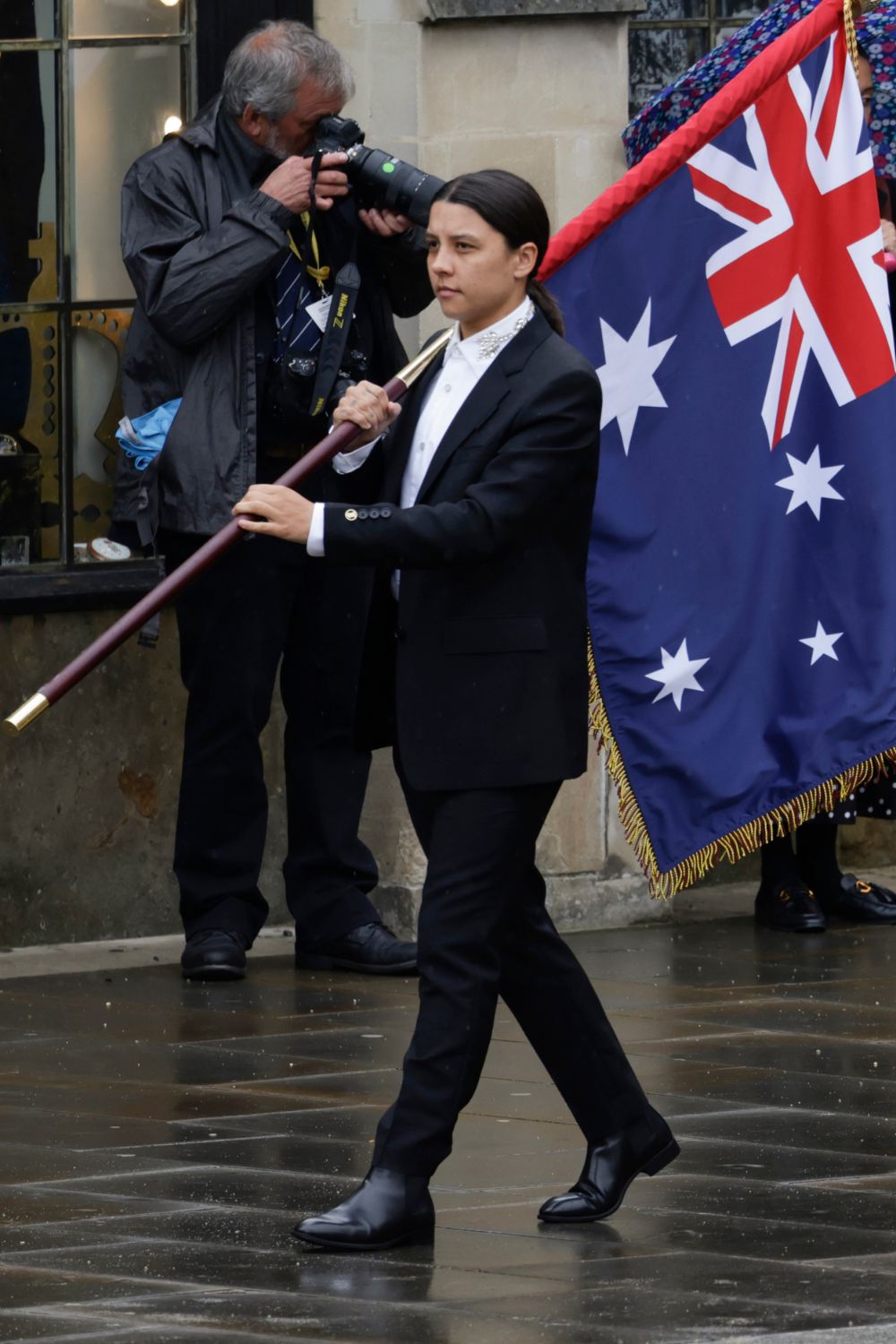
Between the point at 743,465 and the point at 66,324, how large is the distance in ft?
Answer: 6.35

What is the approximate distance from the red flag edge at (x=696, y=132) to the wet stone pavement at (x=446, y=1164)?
1.87 meters

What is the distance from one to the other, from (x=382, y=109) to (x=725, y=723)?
1969mm

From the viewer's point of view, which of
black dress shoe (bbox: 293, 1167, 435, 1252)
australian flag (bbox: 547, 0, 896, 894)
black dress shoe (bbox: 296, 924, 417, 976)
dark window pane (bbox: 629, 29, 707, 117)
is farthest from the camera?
dark window pane (bbox: 629, 29, 707, 117)

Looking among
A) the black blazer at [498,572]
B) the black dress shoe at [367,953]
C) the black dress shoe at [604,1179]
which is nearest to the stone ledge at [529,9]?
the black dress shoe at [367,953]

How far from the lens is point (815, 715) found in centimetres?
819

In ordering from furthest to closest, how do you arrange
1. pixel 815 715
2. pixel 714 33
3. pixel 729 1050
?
pixel 714 33 < pixel 815 715 < pixel 729 1050

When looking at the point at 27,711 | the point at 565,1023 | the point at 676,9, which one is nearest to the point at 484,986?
the point at 565,1023

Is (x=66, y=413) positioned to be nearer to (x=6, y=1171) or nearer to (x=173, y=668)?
(x=173, y=668)

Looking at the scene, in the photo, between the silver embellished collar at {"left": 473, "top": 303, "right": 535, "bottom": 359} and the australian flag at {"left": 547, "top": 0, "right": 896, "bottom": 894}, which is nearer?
the silver embellished collar at {"left": 473, "top": 303, "right": 535, "bottom": 359}

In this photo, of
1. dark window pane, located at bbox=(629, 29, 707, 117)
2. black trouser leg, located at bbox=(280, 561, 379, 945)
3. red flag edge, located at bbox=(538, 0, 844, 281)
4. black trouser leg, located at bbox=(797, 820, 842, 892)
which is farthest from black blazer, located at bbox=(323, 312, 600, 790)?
dark window pane, located at bbox=(629, 29, 707, 117)

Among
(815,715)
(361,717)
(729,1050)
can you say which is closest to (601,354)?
(815,715)

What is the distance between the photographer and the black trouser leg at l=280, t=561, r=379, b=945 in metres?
8.12

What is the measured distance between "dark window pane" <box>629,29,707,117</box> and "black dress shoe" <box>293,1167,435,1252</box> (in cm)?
502

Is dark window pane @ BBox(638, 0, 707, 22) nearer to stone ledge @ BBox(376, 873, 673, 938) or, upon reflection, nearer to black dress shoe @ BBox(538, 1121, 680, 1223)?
stone ledge @ BBox(376, 873, 673, 938)
